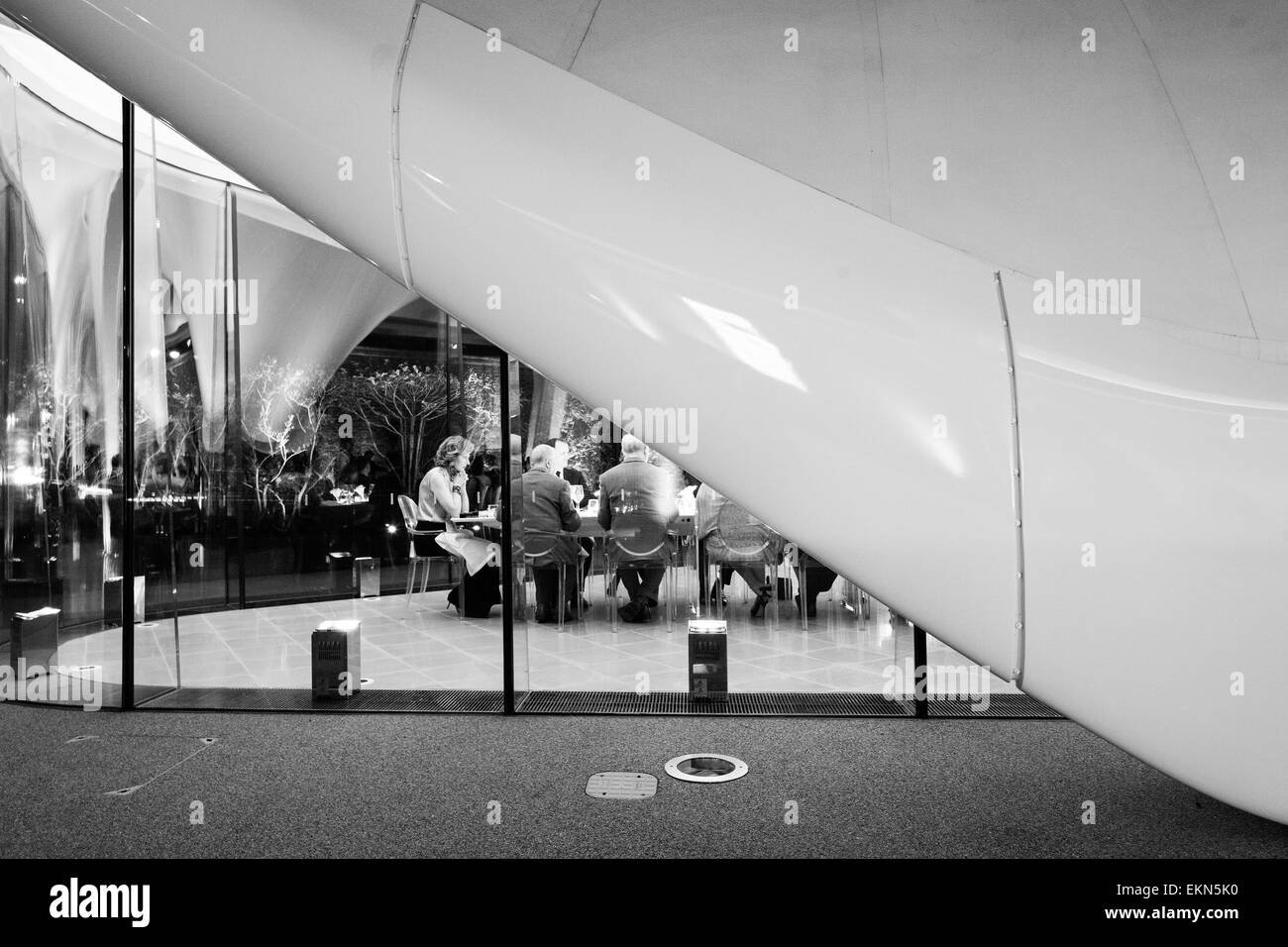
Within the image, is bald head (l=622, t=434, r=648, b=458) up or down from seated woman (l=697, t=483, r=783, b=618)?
up

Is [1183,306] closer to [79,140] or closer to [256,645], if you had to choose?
[256,645]

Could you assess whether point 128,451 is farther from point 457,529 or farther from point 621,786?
point 621,786

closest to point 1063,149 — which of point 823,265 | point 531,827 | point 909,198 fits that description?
point 909,198

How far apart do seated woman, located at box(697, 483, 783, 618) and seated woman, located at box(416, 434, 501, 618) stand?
1.19 m

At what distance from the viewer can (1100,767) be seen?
268cm

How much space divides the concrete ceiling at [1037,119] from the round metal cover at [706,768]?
6.01ft

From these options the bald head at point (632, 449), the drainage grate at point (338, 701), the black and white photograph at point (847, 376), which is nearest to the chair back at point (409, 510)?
the drainage grate at point (338, 701)

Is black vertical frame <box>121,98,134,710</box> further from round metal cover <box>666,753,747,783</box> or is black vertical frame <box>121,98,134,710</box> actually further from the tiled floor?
round metal cover <box>666,753,747,783</box>

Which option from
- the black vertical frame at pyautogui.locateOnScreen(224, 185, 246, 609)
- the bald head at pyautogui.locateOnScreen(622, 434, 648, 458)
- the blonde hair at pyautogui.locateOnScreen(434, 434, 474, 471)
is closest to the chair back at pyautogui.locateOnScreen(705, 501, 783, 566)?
the bald head at pyautogui.locateOnScreen(622, 434, 648, 458)

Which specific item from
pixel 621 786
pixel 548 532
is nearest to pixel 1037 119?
pixel 621 786

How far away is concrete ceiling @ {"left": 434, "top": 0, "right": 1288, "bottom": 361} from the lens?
4.54ft

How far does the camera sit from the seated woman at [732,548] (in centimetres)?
402

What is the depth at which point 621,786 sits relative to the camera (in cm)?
258
